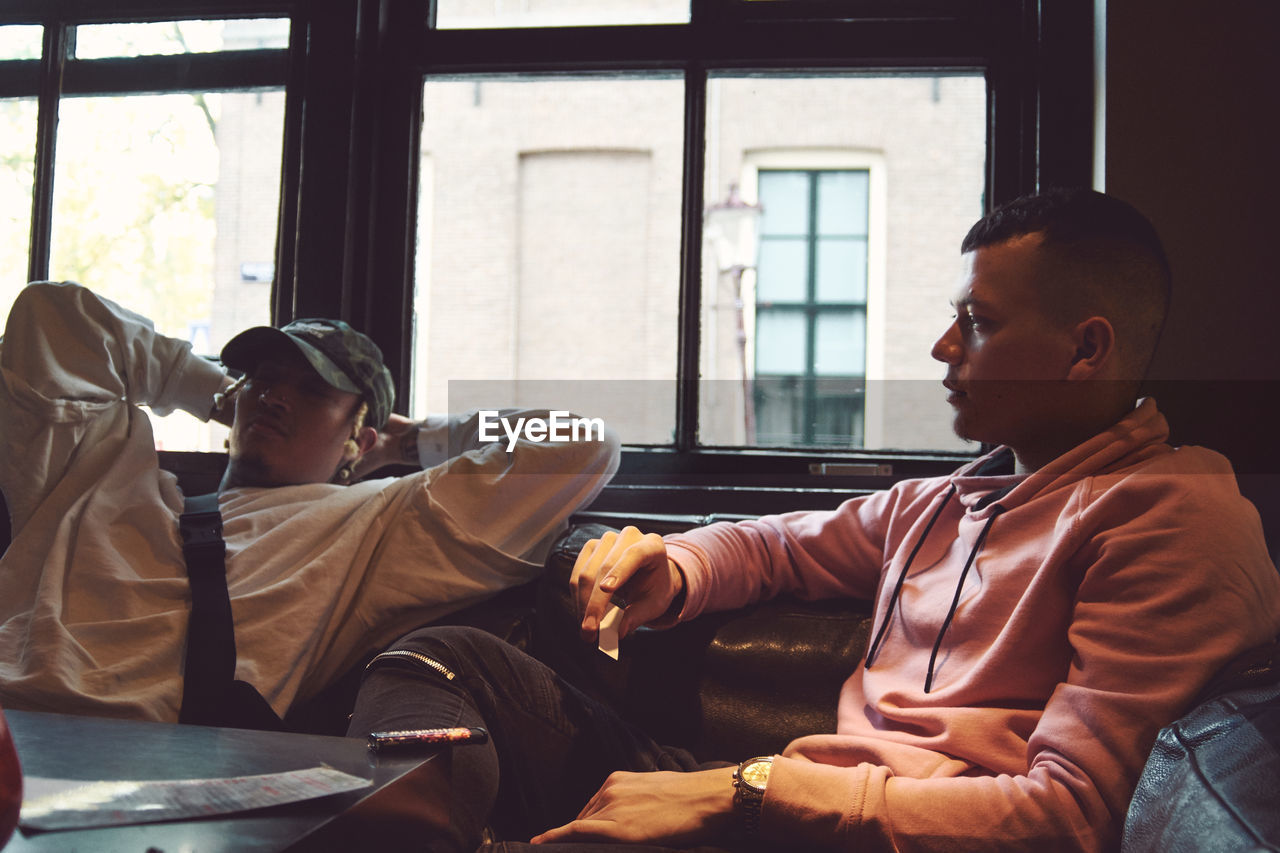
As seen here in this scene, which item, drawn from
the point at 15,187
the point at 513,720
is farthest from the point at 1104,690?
the point at 15,187

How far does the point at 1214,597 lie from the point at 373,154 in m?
1.95

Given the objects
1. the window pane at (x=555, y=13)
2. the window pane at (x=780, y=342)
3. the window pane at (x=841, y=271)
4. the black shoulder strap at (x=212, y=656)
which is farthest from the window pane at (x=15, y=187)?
the window pane at (x=841, y=271)

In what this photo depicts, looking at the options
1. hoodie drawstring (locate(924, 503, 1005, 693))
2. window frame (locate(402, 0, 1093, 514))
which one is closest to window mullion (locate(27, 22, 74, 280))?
window frame (locate(402, 0, 1093, 514))

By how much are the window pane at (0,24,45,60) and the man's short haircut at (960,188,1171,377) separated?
7.80 ft

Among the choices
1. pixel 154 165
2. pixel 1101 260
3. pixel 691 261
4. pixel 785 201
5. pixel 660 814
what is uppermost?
pixel 785 201

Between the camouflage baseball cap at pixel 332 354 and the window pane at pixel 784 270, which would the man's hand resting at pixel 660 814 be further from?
the window pane at pixel 784 270

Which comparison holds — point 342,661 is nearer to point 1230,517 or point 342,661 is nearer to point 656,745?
point 656,745

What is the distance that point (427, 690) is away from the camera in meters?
1.08

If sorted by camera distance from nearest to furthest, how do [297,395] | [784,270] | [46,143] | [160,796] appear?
[160,796]
[297,395]
[46,143]
[784,270]

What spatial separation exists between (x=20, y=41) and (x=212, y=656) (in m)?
1.85

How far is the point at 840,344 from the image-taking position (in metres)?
2.57

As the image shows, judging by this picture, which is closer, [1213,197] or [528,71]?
[1213,197]

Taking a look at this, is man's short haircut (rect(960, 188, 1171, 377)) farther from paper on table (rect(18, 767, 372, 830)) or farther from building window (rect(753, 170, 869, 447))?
paper on table (rect(18, 767, 372, 830))

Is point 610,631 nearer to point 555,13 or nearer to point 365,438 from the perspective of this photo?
point 365,438
